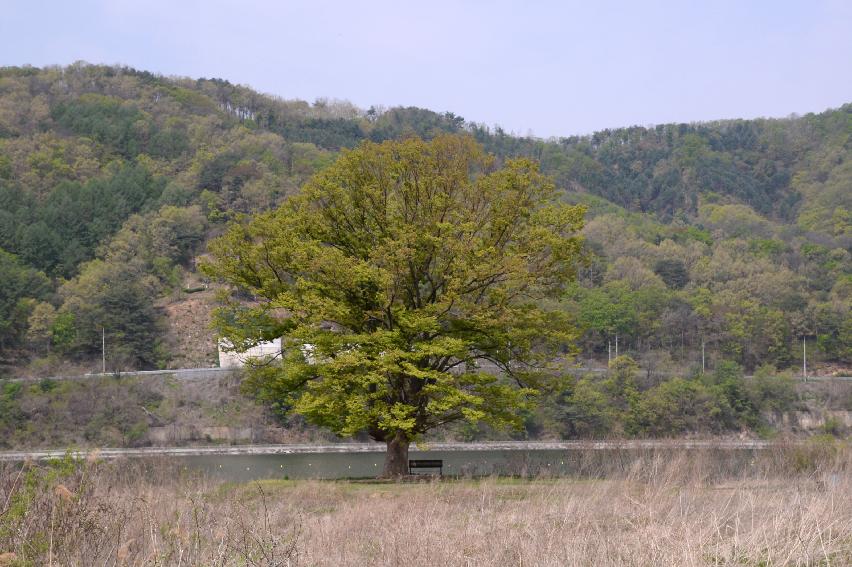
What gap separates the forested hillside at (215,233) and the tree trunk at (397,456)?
79.2 ft

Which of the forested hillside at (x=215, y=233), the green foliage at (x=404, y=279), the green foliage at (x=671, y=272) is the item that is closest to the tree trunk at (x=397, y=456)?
the green foliage at (x=404, y=279)

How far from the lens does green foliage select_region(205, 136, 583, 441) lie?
747 inches

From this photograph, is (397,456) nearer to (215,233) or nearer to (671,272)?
(215,233)

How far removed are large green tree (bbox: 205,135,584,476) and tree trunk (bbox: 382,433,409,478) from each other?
0.03 m

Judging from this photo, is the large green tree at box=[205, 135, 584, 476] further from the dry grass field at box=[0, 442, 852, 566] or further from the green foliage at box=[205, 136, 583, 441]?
the dry grass field at box=[0, 442, 852, 566]

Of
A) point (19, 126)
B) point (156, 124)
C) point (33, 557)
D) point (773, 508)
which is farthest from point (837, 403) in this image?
point (19, 126)

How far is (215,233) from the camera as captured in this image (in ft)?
267

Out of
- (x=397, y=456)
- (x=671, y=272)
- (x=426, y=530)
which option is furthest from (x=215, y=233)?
(x=426, y=530)

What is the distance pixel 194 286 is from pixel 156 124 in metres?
42.4

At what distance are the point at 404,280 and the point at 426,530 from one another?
11860mm

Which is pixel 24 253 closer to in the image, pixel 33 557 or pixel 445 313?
pixel 445 313

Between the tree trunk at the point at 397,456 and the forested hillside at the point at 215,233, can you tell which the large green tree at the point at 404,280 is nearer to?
the tree trunk at the point at 397,456

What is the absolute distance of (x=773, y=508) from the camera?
9055mm

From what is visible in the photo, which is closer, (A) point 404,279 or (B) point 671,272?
(A) point 404,279
